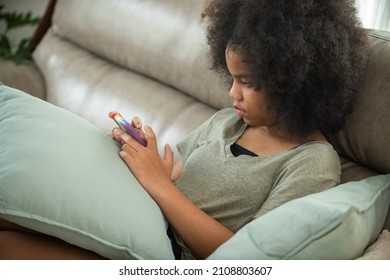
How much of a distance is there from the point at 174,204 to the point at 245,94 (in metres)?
0.25

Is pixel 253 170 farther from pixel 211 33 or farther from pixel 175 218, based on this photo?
pixel 211 33

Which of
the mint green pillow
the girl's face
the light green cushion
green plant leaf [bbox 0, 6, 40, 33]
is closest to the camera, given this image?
the light green cushion

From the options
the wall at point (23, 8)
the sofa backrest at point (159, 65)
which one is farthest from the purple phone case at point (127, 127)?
the wall at point (23, 8)

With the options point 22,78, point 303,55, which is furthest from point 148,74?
point 303,55

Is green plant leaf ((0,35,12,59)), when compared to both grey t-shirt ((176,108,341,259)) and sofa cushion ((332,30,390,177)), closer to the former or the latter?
grey t-shirt ((176,108,341,259))

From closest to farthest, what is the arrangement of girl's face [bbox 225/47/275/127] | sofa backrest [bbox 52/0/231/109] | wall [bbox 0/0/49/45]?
girl's face [bbox 225/47/275/127], sofa backrest [bbox 52/0/231/109], wall [bbox 0/0/49/45]

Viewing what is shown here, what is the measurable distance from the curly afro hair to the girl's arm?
233mm

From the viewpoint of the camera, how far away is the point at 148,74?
167cm

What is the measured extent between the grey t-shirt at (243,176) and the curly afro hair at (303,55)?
0.07m

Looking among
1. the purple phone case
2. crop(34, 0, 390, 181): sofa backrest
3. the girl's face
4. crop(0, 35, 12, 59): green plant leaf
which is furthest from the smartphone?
crop(0, 35, 12, 59): green plant leaf

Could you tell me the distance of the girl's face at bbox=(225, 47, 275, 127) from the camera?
1037 millimetres

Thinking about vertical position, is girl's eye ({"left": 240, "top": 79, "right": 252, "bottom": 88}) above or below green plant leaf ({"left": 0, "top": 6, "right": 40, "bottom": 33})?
above

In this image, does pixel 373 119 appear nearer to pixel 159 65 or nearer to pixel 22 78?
pixel 159 65

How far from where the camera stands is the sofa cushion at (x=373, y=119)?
105cm
